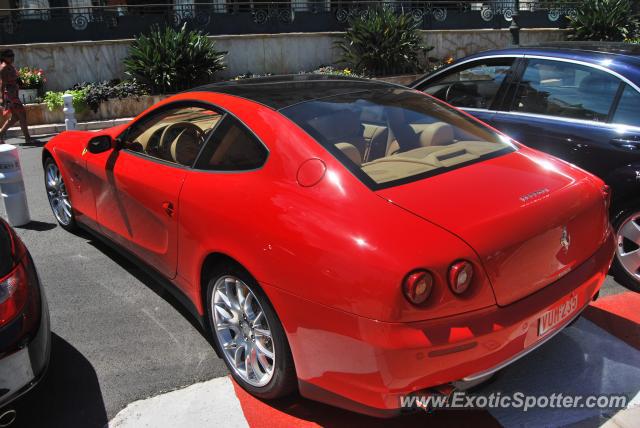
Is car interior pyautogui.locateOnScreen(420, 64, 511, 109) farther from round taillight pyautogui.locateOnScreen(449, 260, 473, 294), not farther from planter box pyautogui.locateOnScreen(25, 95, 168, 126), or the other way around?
planter box pyautogui.locateOnScreen(25, 95, 168, 126)

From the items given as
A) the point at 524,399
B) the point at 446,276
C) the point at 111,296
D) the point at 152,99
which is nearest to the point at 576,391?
the point at 524,399

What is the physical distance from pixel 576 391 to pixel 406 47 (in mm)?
12940

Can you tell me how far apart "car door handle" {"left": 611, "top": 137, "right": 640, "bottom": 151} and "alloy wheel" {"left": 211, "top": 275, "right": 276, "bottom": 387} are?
2881 mm

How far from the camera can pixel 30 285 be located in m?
2.80

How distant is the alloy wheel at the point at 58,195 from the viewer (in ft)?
16.6

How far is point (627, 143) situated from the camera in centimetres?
393

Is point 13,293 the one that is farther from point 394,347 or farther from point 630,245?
point 630,245

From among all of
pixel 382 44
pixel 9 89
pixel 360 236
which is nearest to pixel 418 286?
pixel 360 236

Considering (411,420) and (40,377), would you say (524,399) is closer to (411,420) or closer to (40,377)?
(411,420)

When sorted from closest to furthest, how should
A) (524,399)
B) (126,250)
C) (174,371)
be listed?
(524,399) → (174,371) → (126,250)

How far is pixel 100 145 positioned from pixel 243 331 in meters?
1.92

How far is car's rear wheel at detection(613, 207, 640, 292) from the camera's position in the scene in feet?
13.1

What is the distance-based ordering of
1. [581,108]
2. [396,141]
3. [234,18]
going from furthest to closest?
[234,18]
[581,108]
[396,141]

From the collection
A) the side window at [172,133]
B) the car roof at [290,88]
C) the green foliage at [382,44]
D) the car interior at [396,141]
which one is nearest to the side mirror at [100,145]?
the side window at [172,133]
